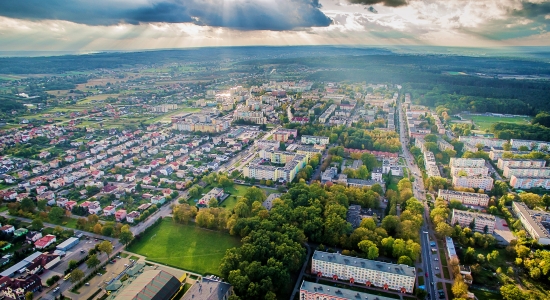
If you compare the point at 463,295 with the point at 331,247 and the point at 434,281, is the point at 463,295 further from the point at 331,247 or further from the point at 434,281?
the point at 331,247

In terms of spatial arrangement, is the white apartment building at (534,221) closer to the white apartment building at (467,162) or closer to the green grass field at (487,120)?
the white apartment building at (467,162)

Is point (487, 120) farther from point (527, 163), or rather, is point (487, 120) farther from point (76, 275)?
point (76, 275)

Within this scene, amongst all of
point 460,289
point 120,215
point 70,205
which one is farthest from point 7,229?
point 460,289

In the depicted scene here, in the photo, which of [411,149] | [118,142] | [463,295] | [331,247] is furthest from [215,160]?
[463,295]

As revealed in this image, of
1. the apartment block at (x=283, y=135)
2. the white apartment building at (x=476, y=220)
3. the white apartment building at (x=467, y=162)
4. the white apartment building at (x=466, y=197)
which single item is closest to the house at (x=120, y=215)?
the apartment block at (x=283, y=135)

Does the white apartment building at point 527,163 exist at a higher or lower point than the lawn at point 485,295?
higher

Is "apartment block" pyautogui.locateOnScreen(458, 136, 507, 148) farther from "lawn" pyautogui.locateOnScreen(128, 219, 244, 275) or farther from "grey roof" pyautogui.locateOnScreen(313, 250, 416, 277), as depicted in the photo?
"lawn" pyautogui.locateOnScreen(128, 219, 244, 275)
